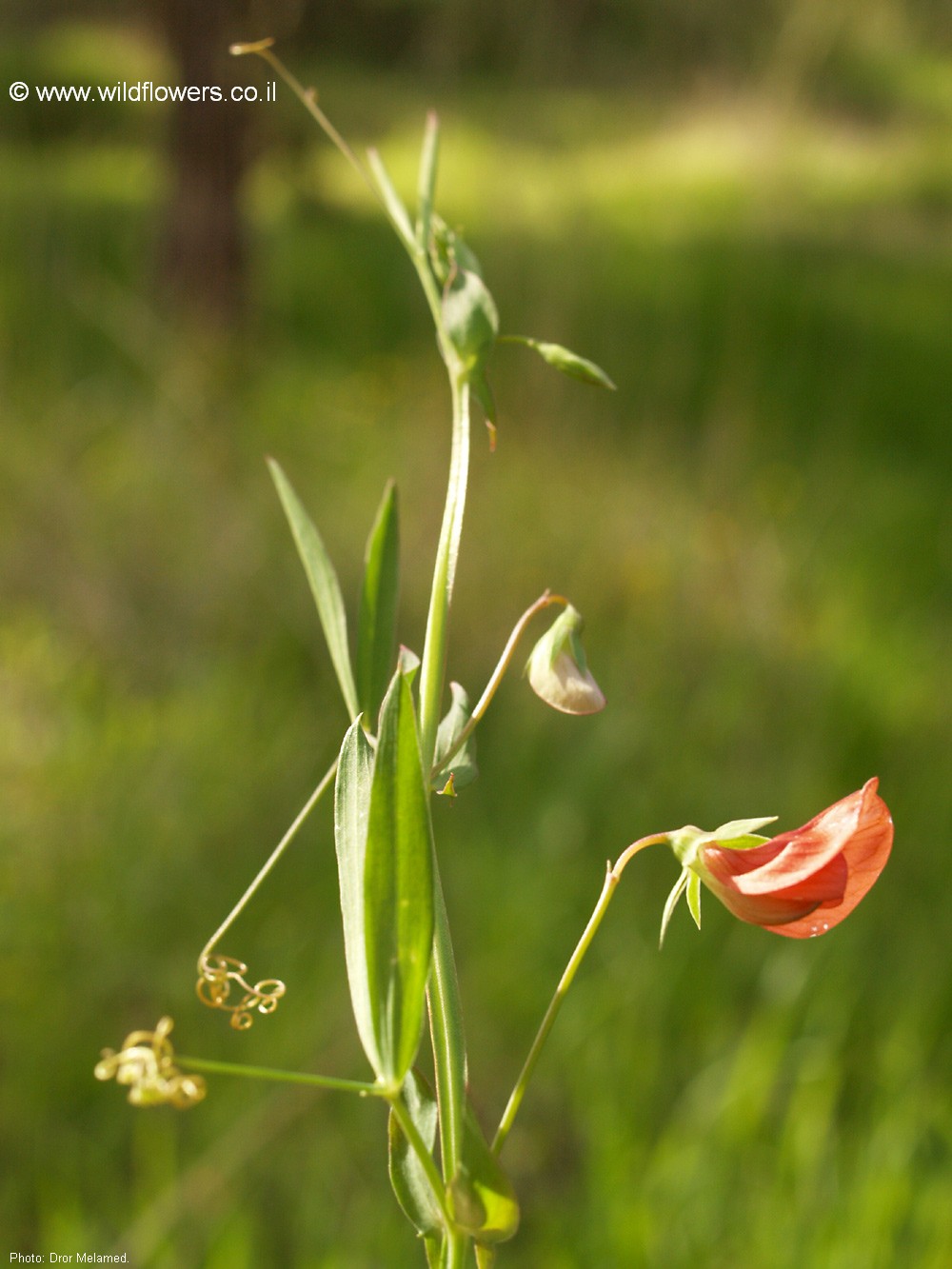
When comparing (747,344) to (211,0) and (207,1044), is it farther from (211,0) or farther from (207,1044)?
(207,1044)

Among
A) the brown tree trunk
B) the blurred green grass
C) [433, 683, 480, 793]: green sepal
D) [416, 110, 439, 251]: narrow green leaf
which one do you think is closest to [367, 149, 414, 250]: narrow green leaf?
[416, 110, 439, 251]: narrow green leaf

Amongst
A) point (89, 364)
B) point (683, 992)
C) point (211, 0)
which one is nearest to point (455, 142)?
point (211, 0)

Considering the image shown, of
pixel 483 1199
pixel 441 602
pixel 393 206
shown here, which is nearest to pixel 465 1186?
pixel 483 1199

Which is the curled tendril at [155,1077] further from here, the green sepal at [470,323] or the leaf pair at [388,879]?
the green sepal at [470,323]

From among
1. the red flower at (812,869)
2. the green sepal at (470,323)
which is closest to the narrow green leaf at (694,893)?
the red flower at (812,869)

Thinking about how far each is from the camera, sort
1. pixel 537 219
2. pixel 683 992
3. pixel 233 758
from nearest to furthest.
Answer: pixel 683 992
pixel 233 758
pixel 537 219

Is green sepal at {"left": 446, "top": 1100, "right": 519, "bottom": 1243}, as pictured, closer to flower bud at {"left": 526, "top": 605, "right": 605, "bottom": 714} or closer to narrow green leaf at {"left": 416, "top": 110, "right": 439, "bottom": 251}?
flower bud at {"left": 526, "top": 605, "right": 605, "bottom": 714}

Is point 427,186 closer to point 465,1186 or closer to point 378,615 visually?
point 378,615
